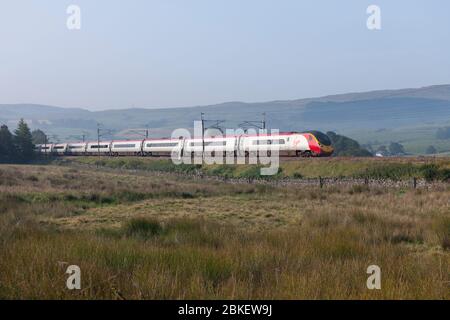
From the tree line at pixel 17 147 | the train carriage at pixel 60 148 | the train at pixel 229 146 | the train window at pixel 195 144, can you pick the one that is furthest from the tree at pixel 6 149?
the train window at pixel 195 144

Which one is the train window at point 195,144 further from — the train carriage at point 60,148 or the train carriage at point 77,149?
the train carriage at point 60,148

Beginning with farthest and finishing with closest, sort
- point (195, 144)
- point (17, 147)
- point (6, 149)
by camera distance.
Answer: point (17, 147) → point (6, 149) → point (195, 144)

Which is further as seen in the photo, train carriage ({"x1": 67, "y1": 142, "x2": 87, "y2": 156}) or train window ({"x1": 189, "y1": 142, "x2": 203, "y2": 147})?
train carriage ({"x1": 67, "y1": 142, "x2": 87, "y2": 156})

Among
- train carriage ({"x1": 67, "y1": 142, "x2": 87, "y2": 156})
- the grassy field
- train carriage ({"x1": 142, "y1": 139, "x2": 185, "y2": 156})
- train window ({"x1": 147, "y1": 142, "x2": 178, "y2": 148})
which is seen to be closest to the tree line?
train carriage ({"x1": 67, "y1": 142, "x2": 87, "y2": 156})

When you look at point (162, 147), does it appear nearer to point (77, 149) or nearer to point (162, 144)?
point (162, 144)

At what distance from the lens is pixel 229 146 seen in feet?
164

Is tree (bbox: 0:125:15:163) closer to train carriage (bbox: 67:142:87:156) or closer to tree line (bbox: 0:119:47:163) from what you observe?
tree line (bbox: 0:119:47:163)

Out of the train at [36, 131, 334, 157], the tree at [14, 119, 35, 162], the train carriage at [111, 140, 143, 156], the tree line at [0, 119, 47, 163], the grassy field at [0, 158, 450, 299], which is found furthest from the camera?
the tree at [14, 119, 35, 162]

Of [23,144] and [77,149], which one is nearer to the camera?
[77,149]

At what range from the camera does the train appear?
42906mm

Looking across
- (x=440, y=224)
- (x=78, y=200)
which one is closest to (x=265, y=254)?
(x=440, y=224)

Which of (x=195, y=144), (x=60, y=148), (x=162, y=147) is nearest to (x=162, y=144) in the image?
(x=162, y=147)

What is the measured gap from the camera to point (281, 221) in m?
15.6

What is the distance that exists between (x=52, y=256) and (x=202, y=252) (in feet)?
6.52
